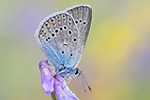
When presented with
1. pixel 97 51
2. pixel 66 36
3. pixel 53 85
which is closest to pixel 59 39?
pixel 66 36

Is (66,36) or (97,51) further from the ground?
(66,36)

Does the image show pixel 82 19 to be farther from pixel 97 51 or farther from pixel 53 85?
pixel 97 51

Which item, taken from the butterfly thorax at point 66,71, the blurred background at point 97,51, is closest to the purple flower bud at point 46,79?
the butterfly thorax at point 66,71

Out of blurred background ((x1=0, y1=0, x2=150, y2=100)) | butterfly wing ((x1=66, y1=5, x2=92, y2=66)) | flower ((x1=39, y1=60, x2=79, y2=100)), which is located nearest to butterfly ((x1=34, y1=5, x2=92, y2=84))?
butterfly wing ((x1=66, y1=5, x2=92, y2=66))

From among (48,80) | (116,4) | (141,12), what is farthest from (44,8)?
(48,80)

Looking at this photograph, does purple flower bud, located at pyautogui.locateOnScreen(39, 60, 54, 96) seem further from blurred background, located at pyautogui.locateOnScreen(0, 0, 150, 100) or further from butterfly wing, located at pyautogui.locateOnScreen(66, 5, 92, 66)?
blurred background, located at pyautogui.locateOnScreen(0, 0, 150, 100)

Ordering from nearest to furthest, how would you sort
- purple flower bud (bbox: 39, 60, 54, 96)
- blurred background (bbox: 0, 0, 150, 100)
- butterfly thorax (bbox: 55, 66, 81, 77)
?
purple flower bud (bbox: 39, 60, 54, 96) → butterfly thorax (bbox: 55, 66, 81, 77) → blurred background (bbox: 0, 0, 150, 100)

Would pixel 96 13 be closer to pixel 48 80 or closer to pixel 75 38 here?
pixel 75 38
